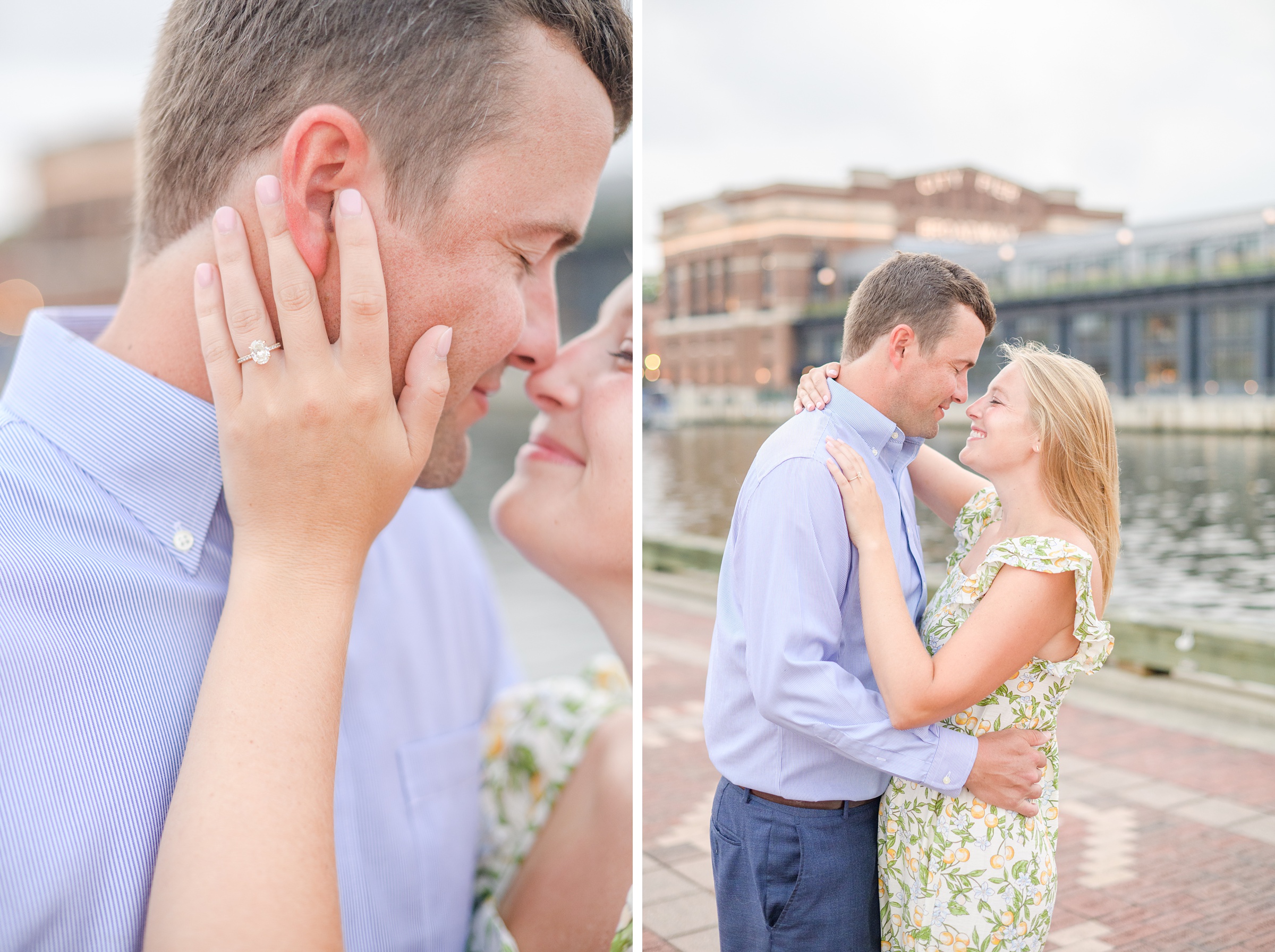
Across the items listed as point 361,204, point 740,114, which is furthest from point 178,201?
point 740,114

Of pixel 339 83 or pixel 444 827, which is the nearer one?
pixel 339 83

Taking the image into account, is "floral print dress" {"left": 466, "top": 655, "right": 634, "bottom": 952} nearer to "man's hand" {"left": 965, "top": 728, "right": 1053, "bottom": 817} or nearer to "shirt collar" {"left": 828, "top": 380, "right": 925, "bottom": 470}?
"man's hand" {"left": 965, "top": 728, "right": 1053, "bottom": 817}

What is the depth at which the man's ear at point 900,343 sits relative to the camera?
130cm

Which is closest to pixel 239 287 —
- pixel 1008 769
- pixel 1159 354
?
pixel 1008 769

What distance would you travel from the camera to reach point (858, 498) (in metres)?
1.25

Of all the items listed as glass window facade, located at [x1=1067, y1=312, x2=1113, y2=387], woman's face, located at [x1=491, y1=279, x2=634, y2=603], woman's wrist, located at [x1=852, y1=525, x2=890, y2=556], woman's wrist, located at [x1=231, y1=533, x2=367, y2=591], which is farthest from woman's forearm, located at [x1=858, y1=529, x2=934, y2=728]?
woman's wrist, located at [x1=231, y1=533, x2=367, y2=591]

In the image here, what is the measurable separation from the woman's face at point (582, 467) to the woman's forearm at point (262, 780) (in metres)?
0.54

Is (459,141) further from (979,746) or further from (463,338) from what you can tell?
(979,746)

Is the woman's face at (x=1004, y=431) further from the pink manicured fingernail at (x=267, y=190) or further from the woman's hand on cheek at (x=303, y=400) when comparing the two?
the pink manicured fingernail at (x=267, y=190)

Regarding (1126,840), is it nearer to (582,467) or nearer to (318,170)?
(582,467)

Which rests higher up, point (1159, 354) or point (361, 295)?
point (1159, 354)

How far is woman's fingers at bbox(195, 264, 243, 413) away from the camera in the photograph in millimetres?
1081

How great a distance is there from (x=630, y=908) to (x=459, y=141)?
1.20m

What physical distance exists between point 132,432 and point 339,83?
508 mm
